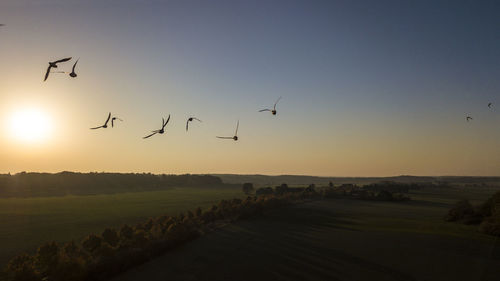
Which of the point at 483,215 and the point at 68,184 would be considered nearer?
the point at 483,215

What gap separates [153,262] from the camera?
23781 millimetres

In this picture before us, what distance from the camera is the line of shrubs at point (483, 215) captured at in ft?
117

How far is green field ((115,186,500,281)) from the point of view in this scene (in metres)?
21.4

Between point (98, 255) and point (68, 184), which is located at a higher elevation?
point (68, 184)

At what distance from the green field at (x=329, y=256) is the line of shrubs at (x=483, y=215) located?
1.61 metres

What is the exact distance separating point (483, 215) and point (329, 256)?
30.7 metres

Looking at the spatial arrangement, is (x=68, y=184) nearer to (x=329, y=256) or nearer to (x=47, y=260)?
(x=47, y=260)

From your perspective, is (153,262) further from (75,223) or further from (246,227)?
(75,223)

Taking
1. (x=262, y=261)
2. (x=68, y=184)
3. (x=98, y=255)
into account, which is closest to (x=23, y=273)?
(x=98, y=255)

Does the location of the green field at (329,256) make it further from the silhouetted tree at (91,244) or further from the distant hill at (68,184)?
the distant hill at (68,184)

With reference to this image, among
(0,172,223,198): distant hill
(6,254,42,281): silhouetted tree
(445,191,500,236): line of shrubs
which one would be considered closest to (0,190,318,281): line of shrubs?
(6,254,42,281): silhouetted tree

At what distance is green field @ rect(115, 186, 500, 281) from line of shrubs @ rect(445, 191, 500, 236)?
5.27 feet

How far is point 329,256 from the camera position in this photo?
2620 centimetres

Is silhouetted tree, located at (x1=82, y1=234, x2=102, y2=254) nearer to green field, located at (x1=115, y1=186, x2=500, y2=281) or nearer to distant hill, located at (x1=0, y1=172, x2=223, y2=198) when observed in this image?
green field, located at (x1=115, y1=186, x2=500, y2=281)
